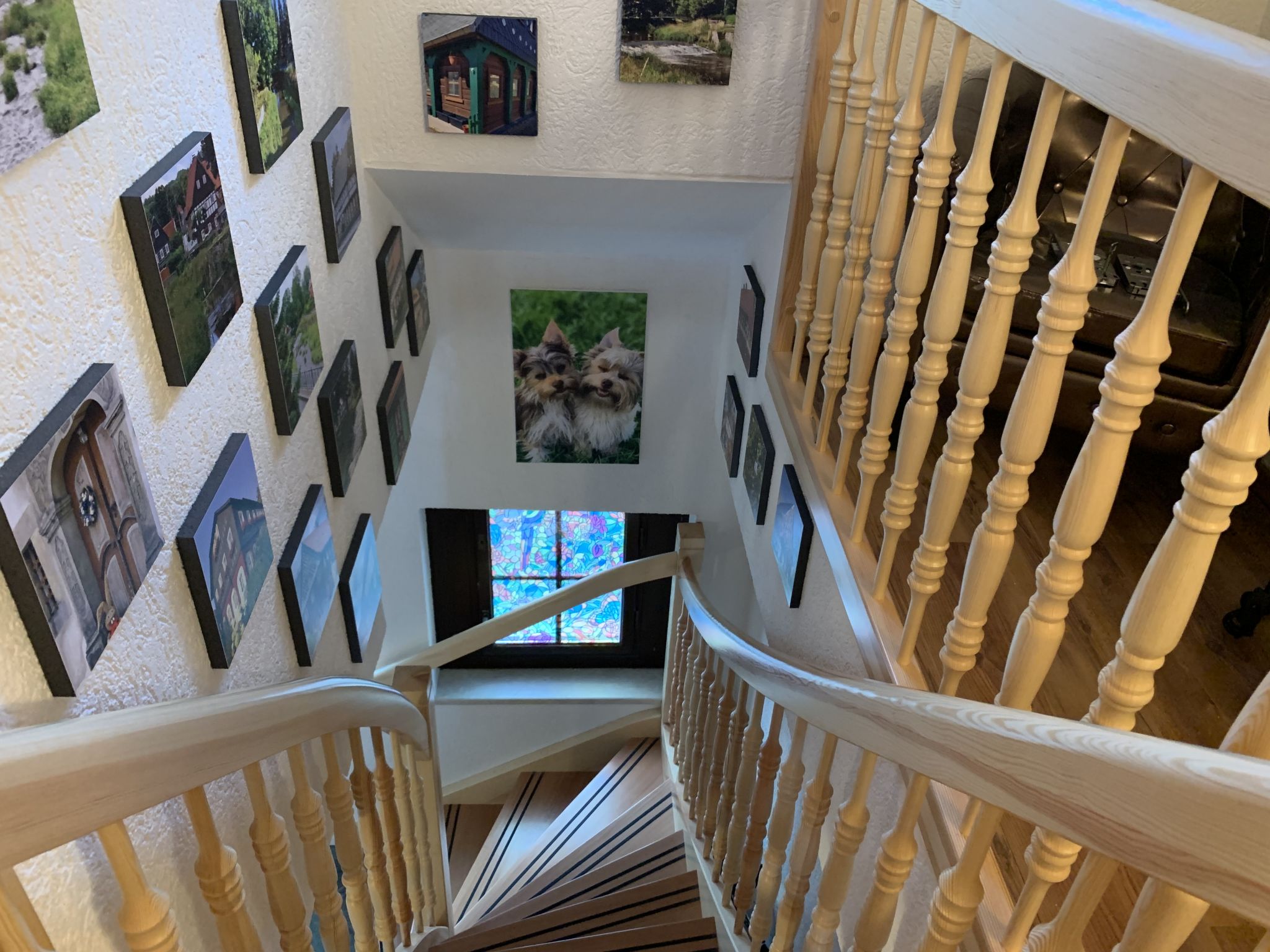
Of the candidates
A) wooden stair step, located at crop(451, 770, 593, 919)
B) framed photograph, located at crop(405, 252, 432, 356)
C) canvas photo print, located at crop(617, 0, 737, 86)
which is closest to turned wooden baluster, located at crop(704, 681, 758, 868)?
canvas photo print, located at crop(617, 0, 737, 86)

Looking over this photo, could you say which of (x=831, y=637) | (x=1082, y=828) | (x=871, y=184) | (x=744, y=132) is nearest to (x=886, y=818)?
(x=831, y=637)

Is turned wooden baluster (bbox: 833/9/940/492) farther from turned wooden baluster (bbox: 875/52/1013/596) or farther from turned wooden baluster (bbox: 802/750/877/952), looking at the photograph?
turned wooden baluster (bbox: 802/750/877/952)

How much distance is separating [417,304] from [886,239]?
Answer: 195cm

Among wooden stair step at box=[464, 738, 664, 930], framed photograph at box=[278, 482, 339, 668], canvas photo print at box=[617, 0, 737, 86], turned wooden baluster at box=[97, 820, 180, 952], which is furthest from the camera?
wooden stair step at box=[464, 738, 664, 930]

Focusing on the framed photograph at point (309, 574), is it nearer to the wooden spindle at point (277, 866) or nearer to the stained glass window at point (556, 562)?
the wooden spindle at point (277, 866)

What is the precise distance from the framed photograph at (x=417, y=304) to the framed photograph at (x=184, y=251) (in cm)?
157

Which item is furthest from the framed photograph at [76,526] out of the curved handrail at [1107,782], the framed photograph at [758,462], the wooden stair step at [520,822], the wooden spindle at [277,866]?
the wooden stair step at [520,822]

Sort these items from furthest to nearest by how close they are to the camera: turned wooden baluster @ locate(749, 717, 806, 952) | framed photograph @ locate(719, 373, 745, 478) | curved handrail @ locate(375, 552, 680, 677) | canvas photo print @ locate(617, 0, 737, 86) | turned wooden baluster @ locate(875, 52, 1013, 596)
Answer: curved handrail @ locate(375, 552, 680, 677) → framed photograph @ locate(719, 373, 745, 478) → canvas photo print @ locate(617, 0, 737, 86) → turned wooden baluster @ locate(749, 717, 806, 952) → turned wooden baluster @ locate(875, 52, 1013, 596)

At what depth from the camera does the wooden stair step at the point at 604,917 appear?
265cm

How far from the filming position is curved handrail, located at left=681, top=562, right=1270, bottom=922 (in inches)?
24.9

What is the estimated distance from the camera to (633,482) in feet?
14.6

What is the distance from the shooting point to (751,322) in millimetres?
2969

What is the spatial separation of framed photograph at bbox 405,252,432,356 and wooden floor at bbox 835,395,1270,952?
1.65m

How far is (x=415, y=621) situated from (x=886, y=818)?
3.61 meters
